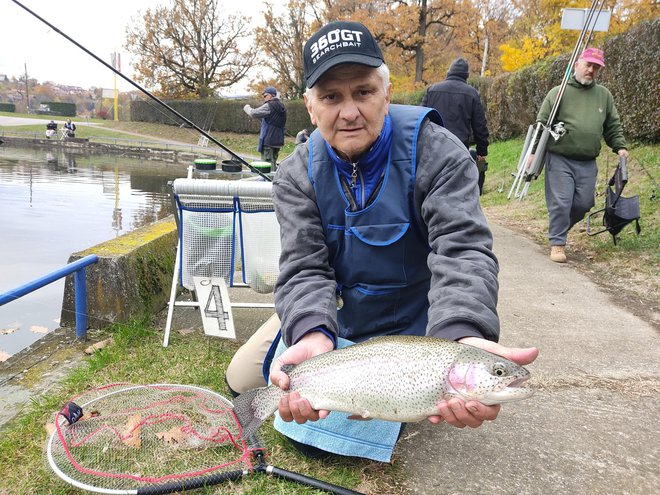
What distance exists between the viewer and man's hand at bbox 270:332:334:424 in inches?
84.3

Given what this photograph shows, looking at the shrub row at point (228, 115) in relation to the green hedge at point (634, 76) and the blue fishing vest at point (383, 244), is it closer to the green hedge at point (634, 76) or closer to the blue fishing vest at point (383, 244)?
the green hedge at point (634, 76)

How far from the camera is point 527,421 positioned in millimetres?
3018

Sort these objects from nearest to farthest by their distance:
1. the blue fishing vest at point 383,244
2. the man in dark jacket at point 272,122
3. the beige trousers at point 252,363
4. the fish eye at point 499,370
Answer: the fish eye at point 499,370, the blue fishing vest at point 383,244, the beige trousers at point 252,363, the man in dark jacket at point 272,122

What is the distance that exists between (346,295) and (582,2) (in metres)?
25.5

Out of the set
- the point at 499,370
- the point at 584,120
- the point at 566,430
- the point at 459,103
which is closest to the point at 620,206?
the point at 584,120

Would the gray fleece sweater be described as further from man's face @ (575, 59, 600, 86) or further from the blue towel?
man's face @ (575, 59, 600, 86)

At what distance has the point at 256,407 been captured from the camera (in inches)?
92.8

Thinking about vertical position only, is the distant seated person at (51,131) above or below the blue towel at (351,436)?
above

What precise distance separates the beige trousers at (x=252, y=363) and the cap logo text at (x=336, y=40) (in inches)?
62.3

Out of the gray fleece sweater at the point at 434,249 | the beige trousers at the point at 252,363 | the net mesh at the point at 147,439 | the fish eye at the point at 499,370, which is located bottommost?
the net mesh at the point at 147,439

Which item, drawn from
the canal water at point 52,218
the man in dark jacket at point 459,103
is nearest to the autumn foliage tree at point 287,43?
the canal water at point 52,218

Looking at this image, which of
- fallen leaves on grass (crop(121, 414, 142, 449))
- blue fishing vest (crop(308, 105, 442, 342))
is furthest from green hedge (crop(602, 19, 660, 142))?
fallen leaves on grass (crop(121, 414, 142, 449))

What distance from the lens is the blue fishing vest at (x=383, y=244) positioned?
2527 millimetres

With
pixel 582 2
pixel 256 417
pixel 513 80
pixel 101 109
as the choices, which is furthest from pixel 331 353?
pixel 101 109
